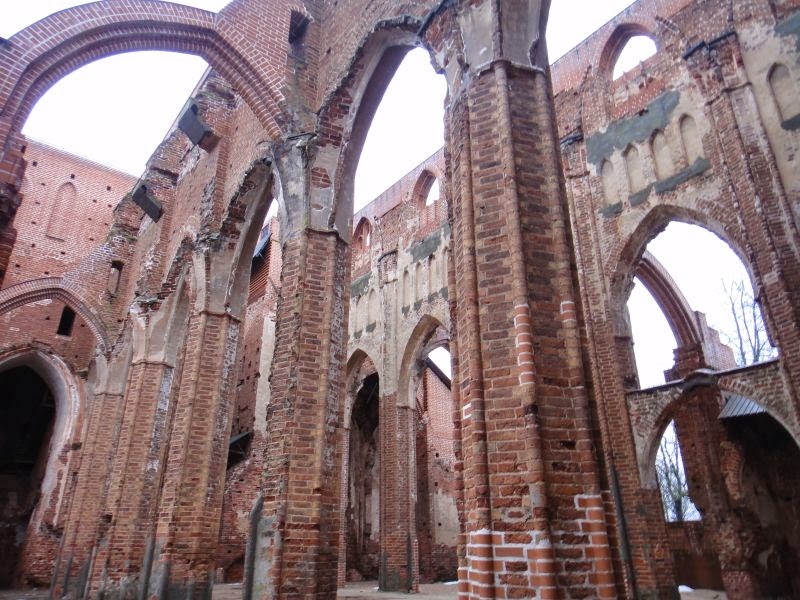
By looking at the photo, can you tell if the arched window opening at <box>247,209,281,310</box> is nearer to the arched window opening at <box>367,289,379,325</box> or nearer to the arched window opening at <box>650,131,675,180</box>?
the arched window opening at <box>367,289,379,325</box>

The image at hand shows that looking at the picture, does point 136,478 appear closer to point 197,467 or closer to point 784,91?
point 197,467

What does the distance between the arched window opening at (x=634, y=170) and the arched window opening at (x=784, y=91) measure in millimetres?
2666

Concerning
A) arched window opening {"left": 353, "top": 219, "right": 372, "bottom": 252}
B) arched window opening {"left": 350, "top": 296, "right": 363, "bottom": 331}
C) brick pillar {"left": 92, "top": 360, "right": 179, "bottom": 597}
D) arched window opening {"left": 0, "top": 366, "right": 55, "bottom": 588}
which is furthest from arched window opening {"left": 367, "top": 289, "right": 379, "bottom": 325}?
arched window opening {"left": 0, "top": 366, "right": 55, "bottom": 588}

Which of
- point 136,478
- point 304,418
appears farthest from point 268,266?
point 304,418

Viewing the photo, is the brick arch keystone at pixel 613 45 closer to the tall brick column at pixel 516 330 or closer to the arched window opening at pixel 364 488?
the tall brick column at pixel 516 330

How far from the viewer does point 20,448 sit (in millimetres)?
19250

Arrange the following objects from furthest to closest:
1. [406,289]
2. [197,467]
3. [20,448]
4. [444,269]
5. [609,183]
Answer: [20,448]
[406,289]
[444,269]
[609,183]
[197,467]

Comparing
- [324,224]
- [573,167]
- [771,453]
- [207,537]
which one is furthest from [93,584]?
[771,453]

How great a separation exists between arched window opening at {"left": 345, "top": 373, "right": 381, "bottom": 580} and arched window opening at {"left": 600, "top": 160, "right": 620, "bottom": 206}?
10324 millimetres

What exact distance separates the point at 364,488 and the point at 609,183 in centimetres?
1319

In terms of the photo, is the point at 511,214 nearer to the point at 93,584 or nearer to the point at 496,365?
the point at 496,365

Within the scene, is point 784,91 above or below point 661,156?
below

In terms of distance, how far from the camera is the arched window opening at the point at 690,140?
11242 millimetres

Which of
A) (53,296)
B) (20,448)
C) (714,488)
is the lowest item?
(714,488)
